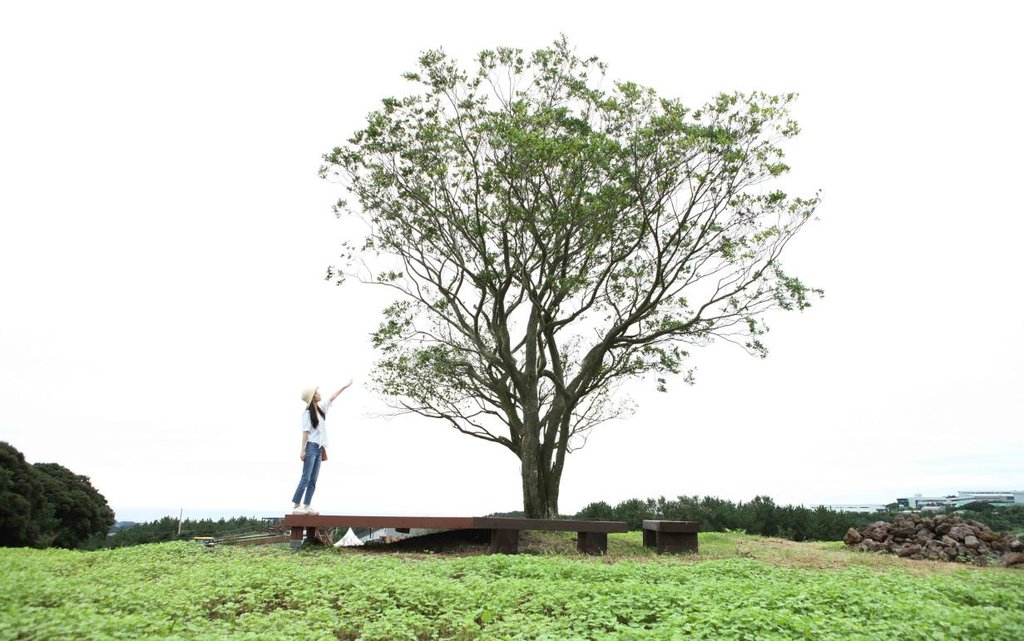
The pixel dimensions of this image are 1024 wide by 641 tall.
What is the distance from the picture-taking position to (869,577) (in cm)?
736

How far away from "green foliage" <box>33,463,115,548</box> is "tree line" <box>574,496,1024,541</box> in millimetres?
12180

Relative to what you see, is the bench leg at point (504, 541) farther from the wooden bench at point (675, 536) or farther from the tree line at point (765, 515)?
the tree line at point (765, 515)

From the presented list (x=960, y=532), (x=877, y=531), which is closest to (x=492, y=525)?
(x=877, y=531)

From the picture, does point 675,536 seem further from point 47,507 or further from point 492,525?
point 47,507

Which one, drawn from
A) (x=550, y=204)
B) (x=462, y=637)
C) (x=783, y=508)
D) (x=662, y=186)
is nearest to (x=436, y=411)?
(x=550, y=204)

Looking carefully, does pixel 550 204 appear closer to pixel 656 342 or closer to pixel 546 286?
pixel 546 286

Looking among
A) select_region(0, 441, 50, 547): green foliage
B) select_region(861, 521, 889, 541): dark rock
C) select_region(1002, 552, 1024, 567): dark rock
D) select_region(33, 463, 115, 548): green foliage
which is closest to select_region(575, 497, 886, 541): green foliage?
select_region(861, 521, 889, 541): dark rock

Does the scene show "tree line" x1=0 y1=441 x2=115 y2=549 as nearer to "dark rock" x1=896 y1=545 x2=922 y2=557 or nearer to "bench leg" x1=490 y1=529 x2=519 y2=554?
"bench leg" x1=490 y1=529 x2=519 y2=554

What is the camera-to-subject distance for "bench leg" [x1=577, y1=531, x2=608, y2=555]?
9789 mm

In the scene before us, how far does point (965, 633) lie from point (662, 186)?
9.34 metres

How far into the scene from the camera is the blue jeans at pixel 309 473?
9.93 metres

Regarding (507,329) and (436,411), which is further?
(436,411)

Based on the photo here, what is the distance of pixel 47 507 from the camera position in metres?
15.2

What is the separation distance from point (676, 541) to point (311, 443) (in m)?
5.71
